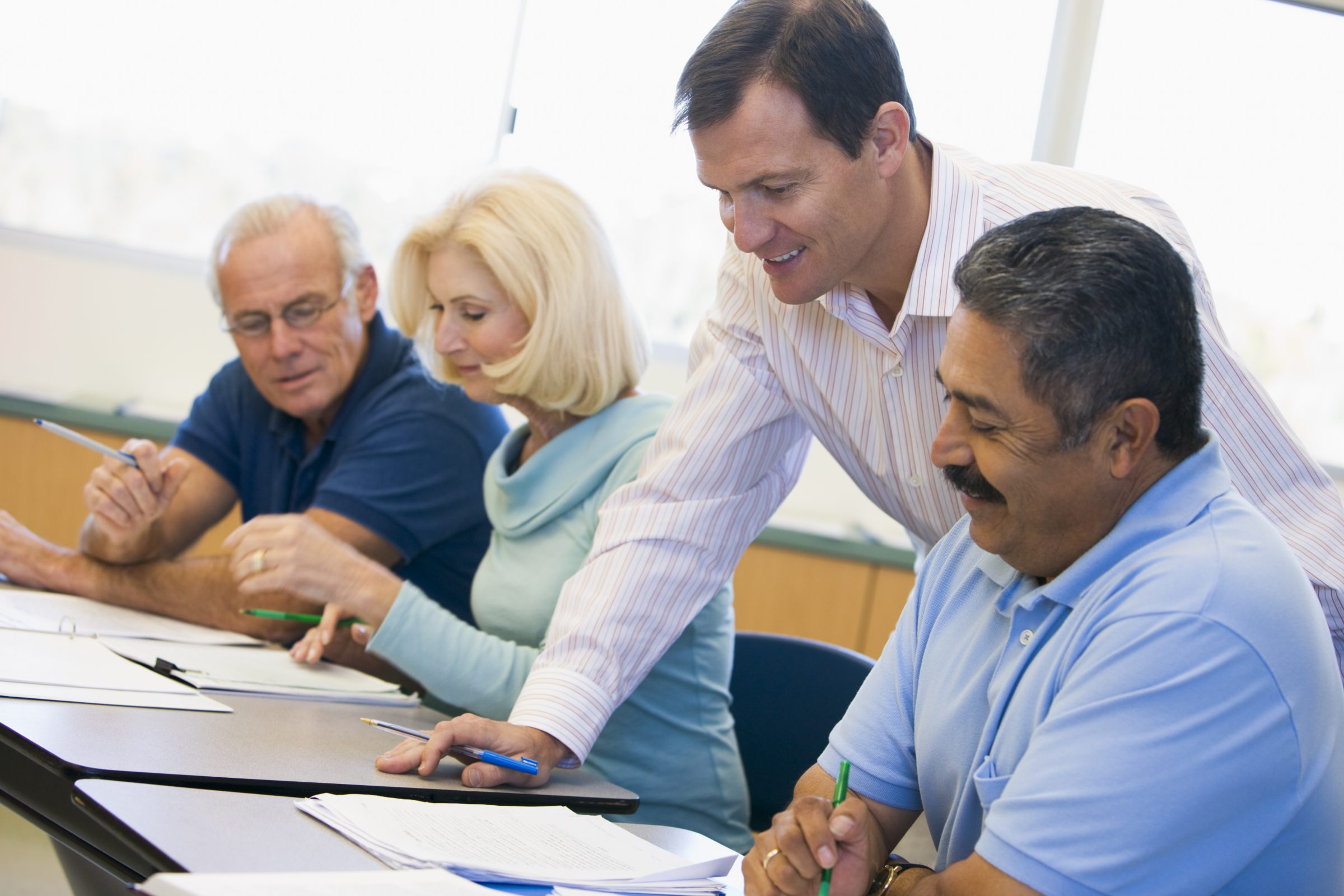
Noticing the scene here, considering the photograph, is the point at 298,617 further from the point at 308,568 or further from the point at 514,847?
the point at 514,847

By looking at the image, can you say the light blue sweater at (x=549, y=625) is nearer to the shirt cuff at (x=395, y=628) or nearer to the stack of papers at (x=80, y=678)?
the shirt cuff at (x=395, y=628)

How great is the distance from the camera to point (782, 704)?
195 cm

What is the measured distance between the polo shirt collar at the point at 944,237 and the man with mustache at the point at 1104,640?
1.19ft

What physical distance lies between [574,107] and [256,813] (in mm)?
2868

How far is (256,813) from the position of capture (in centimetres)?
109

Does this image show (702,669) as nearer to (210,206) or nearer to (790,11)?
(790,11)

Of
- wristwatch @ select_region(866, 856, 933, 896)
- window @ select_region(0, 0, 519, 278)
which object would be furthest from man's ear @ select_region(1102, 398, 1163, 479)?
window @ select_region(0, 0, 519, 278)

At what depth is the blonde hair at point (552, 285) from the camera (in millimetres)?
1937

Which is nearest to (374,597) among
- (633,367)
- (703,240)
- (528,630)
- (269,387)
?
(528,630)

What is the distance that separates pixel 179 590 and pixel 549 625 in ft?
2.46

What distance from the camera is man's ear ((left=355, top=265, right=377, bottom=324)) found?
2.42 metres

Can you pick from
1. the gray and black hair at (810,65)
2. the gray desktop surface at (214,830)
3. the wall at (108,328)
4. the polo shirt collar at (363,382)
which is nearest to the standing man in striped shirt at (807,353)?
the gray and black hair at (810,65)

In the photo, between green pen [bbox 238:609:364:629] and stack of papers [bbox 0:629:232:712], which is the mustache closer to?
stack of papers [bbox 0:629:232:712]

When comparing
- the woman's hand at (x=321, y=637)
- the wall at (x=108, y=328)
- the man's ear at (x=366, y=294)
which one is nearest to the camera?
the woman's hand at (x=321, y=637)
